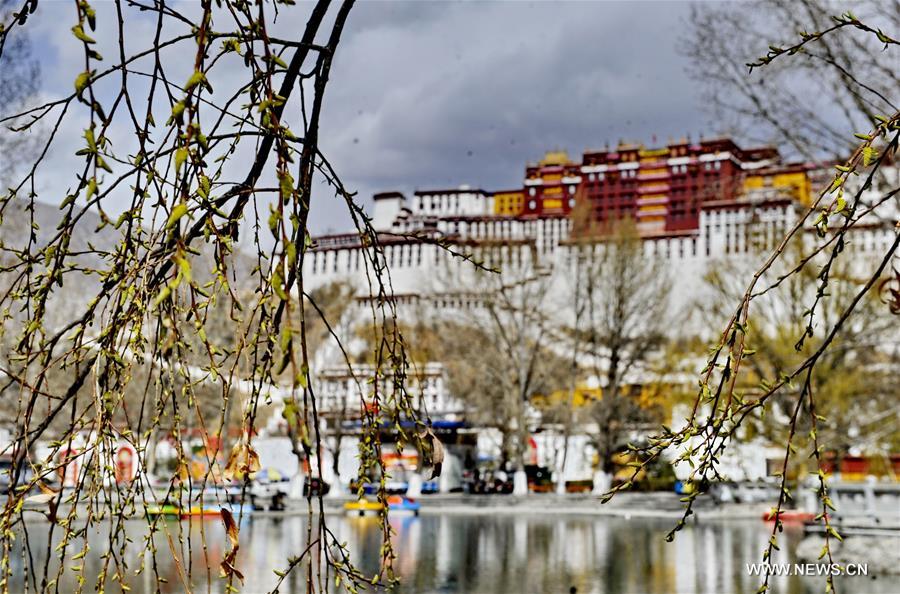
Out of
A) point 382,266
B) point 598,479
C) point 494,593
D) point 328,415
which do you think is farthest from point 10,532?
point 328,415

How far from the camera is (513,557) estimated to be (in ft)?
46.0

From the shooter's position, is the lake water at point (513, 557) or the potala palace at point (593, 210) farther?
the potala palace at point (593, 210)

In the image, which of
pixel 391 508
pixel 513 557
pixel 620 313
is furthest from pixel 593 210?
pixel 513 557

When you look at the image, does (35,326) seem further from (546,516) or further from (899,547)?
(546,516)

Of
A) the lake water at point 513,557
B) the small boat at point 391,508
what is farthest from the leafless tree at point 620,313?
the lake water at point 513,557

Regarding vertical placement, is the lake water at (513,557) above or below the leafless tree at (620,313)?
below

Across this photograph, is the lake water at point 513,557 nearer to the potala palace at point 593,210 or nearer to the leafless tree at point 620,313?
the leafless tree at point 620,313

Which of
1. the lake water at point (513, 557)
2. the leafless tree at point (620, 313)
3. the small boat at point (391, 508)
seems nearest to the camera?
the lake water at point (513, 557)

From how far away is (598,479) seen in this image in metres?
27.9

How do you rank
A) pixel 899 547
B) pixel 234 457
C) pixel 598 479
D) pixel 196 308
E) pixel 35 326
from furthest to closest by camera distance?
1. pixel 598 479
2. pixel 899 547
3. pixel 35 326
4. pixel 196 308
5. pixel 234 457

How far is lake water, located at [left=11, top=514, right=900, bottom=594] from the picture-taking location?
11055mm

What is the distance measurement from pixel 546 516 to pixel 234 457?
72.7 ft

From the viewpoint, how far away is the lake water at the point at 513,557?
1105cm

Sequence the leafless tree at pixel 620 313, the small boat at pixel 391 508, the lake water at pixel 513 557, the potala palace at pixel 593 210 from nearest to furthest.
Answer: the lake water at pixel 513 557
the small boat at pixel 391 508
the leafless tree at pixel 620 313
the potala palace at pixel 593 210
